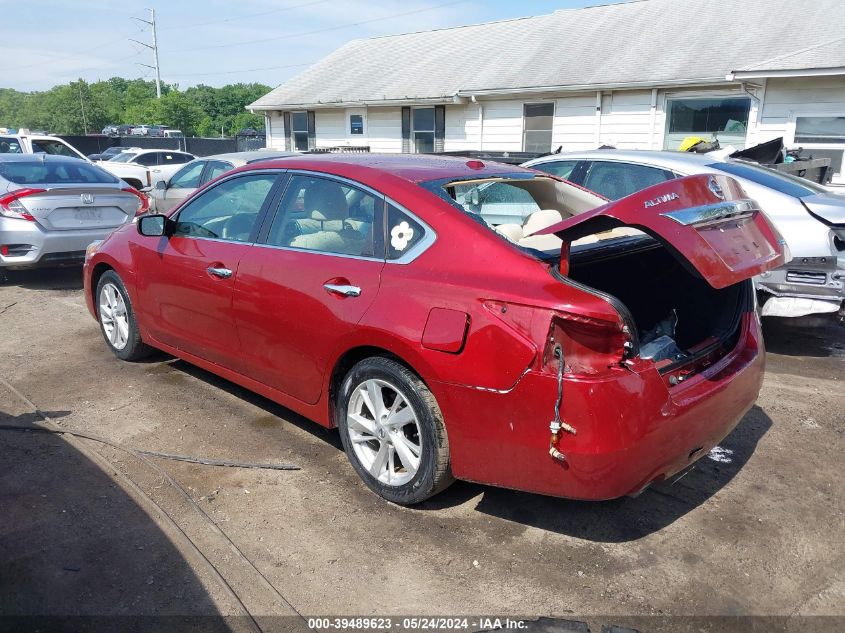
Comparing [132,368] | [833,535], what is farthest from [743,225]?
[132,368]

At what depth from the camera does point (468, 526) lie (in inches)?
132

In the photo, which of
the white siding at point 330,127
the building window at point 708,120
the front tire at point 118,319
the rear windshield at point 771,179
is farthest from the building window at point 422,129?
the front tire at point 118,319

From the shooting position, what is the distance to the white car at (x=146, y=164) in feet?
67.9

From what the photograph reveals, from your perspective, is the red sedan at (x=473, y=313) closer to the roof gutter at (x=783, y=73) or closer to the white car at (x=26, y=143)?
the roof gutter at (x=783, y=73)

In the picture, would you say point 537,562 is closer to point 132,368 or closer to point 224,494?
point 224,494

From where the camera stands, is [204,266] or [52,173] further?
[52,173]

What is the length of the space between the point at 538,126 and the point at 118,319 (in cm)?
1282

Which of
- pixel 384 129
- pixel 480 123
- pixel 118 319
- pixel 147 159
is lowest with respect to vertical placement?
pixel 118 319

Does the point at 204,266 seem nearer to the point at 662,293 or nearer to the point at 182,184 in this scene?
the point at 662,293

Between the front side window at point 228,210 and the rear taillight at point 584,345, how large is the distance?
2.13 m

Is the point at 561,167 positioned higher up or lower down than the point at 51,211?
higher up

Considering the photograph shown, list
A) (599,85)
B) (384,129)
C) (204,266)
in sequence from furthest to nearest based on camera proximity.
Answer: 1. (384,129)
2. (599,85)
3. (204,266)

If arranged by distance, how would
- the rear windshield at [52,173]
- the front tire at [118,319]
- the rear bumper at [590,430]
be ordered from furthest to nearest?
the rear windshield at [52,173], the front tire at [118,319], the rear bumper at [590,430]

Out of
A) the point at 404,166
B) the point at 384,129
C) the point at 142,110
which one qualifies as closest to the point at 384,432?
the point at 404,166
